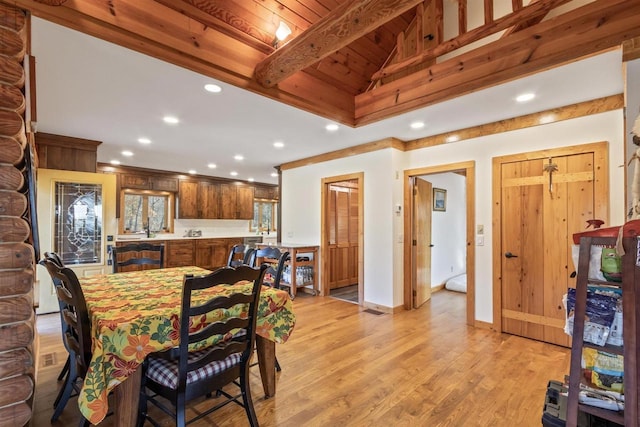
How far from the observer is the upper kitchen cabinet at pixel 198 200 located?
281 inches

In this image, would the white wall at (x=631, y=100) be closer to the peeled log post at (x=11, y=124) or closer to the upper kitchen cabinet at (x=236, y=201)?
the peeled log post at (x=11, y=124)

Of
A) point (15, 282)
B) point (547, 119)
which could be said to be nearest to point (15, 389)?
point (15, 282)

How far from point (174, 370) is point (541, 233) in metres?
3.48

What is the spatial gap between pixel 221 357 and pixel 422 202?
374 cm

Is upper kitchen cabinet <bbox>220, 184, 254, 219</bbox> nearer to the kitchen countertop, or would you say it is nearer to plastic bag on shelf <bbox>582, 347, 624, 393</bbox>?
the kitchen countertop

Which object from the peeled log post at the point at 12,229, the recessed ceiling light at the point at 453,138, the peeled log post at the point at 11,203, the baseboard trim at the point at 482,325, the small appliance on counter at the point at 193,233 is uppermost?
the recessed ceiling light at the point at 453,138

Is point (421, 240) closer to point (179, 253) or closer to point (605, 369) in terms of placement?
point (605, 369)

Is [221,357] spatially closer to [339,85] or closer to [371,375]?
[371,375]

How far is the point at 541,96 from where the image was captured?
2844 mm

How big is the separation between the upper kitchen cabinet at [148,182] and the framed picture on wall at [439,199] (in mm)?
5470

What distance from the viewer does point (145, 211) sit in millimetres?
7035

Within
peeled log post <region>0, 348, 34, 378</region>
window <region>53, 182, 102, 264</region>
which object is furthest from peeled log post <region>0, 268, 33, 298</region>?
window <region>53, 182, 102, 264</region>

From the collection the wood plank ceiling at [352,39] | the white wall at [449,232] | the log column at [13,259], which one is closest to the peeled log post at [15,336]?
the log column at [13,259]

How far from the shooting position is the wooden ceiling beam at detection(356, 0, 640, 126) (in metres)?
2.08
